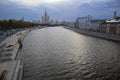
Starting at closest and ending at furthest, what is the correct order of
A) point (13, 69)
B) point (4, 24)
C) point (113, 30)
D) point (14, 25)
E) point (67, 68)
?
point (13, 69), point (67, 68), point (113, 30), point (4, 24), point (14, 25)

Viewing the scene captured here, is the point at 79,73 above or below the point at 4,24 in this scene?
below

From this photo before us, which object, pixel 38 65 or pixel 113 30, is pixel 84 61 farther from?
pixel 113 30

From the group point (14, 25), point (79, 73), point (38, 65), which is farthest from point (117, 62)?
point (14, 25)

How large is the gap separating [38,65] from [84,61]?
9.20 metres

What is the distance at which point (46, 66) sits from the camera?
2920 centimetres

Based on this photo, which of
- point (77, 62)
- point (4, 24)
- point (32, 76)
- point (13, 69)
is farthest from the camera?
point (4, 24)

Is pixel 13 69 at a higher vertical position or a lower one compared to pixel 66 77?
higher

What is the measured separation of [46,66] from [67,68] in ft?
12.6

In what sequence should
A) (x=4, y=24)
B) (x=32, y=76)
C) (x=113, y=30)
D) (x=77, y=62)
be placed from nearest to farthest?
(x=32, y=76) < (x=77, y=62) < (x=113, y=30) < (x=4, y=24)

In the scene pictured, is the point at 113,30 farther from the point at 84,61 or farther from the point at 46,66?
the point at 46,66

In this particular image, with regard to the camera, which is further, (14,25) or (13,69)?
(14,25)

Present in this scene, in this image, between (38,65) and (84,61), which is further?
(84,61)

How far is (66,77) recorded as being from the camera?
2389 cm

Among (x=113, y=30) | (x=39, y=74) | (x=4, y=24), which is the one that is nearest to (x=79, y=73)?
(x=39, y=74)
